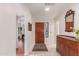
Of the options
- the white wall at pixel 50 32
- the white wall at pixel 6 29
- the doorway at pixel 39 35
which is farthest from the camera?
the doorway at pixel 39 35

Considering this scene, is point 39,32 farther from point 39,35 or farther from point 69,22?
point 69,22

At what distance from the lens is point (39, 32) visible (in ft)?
9.73

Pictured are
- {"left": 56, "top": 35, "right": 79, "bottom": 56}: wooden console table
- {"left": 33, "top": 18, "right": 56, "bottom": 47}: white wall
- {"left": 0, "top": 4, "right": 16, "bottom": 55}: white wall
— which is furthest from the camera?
{"left": 33, "top": 18, "right": 56, "bottom": 47}: white wall

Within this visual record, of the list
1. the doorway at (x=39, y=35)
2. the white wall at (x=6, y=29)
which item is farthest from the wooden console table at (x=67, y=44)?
the white wall at (x=6, y=29)

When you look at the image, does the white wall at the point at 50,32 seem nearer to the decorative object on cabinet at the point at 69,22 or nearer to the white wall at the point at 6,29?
the decorative object on cabinet at the point at 69,22

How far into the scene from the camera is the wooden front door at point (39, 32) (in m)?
2.88

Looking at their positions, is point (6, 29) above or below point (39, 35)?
above

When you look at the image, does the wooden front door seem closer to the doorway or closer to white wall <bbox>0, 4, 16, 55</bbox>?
the doorway

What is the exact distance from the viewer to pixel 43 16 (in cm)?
282

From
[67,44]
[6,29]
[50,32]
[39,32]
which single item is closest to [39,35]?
[39,32]

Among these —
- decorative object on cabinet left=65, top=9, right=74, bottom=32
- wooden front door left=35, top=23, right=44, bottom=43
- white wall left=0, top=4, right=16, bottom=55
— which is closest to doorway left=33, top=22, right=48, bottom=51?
wooden front door left=35, top=23, right=44, bottom=43

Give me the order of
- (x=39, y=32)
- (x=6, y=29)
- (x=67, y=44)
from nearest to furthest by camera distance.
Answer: (x=6, y=29), (x=67, y=44), (x=39, y=32)

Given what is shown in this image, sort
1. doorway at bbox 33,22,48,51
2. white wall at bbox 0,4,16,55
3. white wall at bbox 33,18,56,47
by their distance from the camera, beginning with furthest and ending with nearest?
doorway at bbox 33,22,48,51 < white wall at bbox 33,18,56,47 < white wall at bbox 0,4,16,55

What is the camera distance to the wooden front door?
2.88 m
